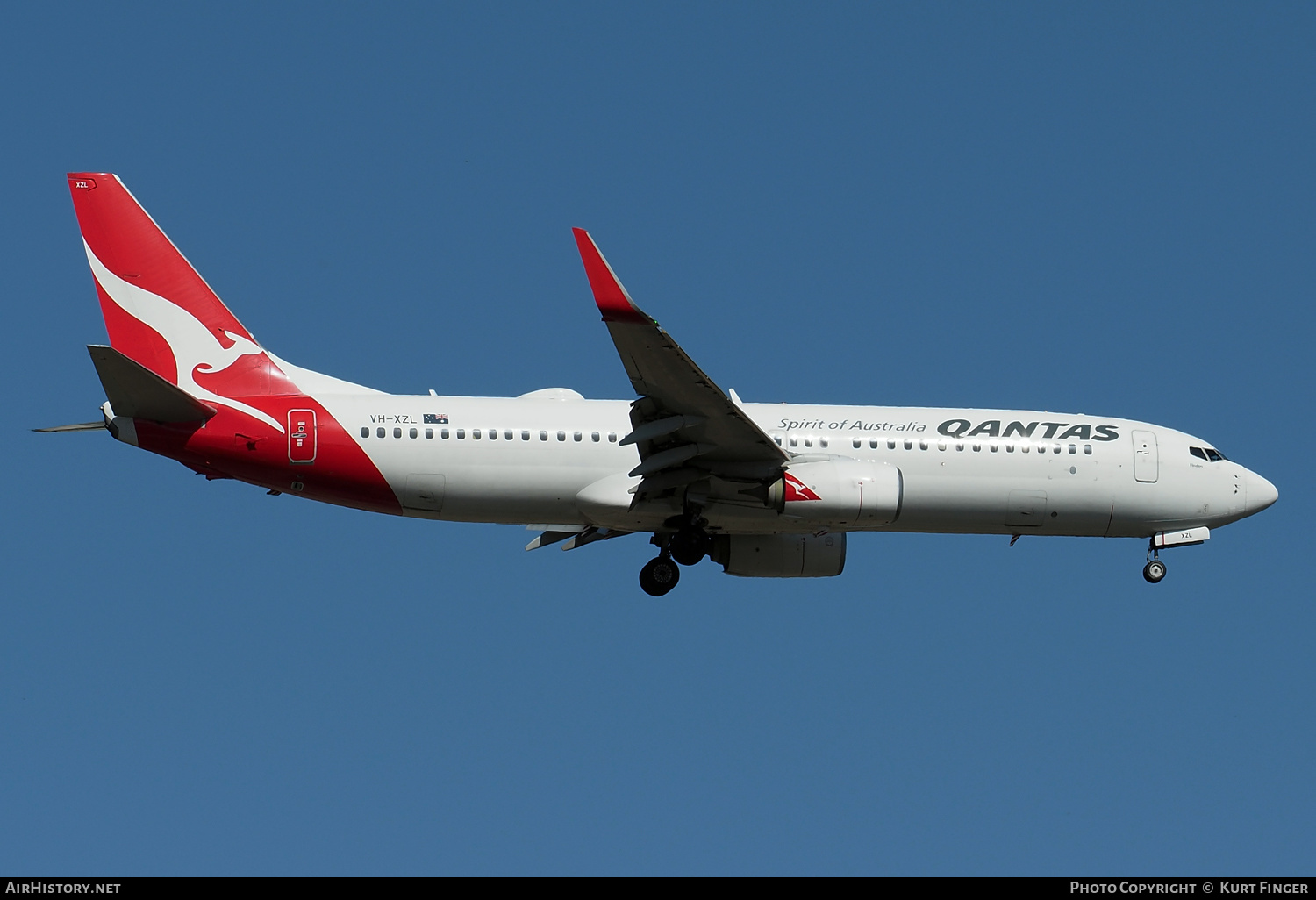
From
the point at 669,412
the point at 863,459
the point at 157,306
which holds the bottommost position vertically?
the point at 669,412

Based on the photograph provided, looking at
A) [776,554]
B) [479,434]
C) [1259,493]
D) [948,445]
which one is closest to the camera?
[479,434]

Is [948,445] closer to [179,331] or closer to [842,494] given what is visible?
[842,494]

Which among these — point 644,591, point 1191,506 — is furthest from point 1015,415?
point 644,591

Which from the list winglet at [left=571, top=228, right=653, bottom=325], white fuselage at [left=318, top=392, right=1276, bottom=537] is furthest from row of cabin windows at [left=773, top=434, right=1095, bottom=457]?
winglet at [left=571, top=228, right=653, bottom=325]

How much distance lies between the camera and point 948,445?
98.1ft

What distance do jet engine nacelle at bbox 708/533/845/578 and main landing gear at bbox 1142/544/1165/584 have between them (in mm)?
6340

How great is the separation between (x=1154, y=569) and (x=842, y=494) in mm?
7901

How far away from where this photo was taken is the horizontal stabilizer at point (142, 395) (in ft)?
86.3

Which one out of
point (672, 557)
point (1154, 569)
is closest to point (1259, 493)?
point (1154, 569)

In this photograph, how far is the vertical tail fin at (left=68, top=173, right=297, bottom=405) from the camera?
29.0m

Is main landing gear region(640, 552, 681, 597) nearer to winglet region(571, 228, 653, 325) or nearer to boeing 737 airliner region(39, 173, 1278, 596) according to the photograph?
boeing 737 airliner region(39, 173, 1278, 596)

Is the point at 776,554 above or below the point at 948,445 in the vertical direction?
below
